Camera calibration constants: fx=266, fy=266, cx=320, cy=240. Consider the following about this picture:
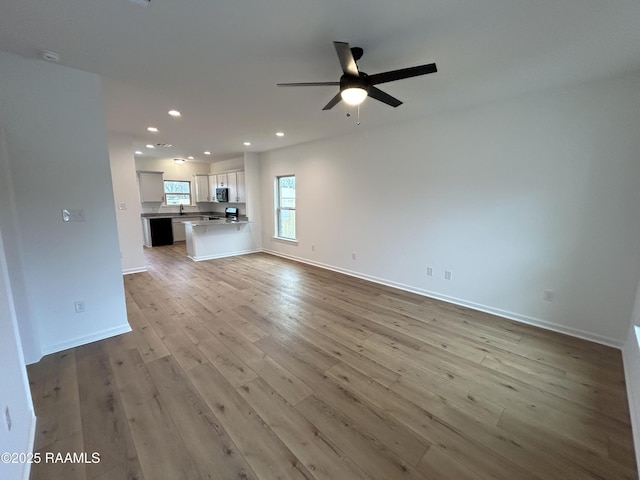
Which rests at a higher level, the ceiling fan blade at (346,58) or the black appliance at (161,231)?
the ceiling fan blade at (346,58)

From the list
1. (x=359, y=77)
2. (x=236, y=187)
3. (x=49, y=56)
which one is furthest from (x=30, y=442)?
(x=236, y=187)

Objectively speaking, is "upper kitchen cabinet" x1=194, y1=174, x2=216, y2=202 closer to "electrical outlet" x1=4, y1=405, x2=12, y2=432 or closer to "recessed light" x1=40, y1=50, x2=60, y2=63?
"recessed light" x1=40, y1=50, x2=60, y2=63

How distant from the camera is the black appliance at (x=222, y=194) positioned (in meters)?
7.66

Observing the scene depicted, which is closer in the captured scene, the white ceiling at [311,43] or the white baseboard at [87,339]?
the white ceiling at [311,43]

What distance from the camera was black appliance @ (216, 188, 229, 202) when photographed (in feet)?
25.1

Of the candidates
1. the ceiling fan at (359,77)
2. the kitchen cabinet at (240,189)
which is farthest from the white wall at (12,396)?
the kitchen cabinet at (240,189)

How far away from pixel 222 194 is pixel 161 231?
2.15m

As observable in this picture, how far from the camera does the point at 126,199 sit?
4.90 m

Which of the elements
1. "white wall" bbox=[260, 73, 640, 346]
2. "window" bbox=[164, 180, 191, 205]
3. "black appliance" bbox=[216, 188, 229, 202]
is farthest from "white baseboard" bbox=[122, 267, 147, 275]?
"white wall" bbox=[260, 73, 640, 346]

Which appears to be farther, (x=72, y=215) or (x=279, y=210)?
(x=279, y=210)

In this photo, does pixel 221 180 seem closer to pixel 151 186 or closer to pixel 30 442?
pixel 151 186

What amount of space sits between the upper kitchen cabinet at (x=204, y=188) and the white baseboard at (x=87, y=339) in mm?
6080

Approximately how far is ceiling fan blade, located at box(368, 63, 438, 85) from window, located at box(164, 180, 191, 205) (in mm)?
8130

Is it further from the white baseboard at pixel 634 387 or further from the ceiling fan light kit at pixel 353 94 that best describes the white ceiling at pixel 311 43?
the white baseboard at pixel 634 387
